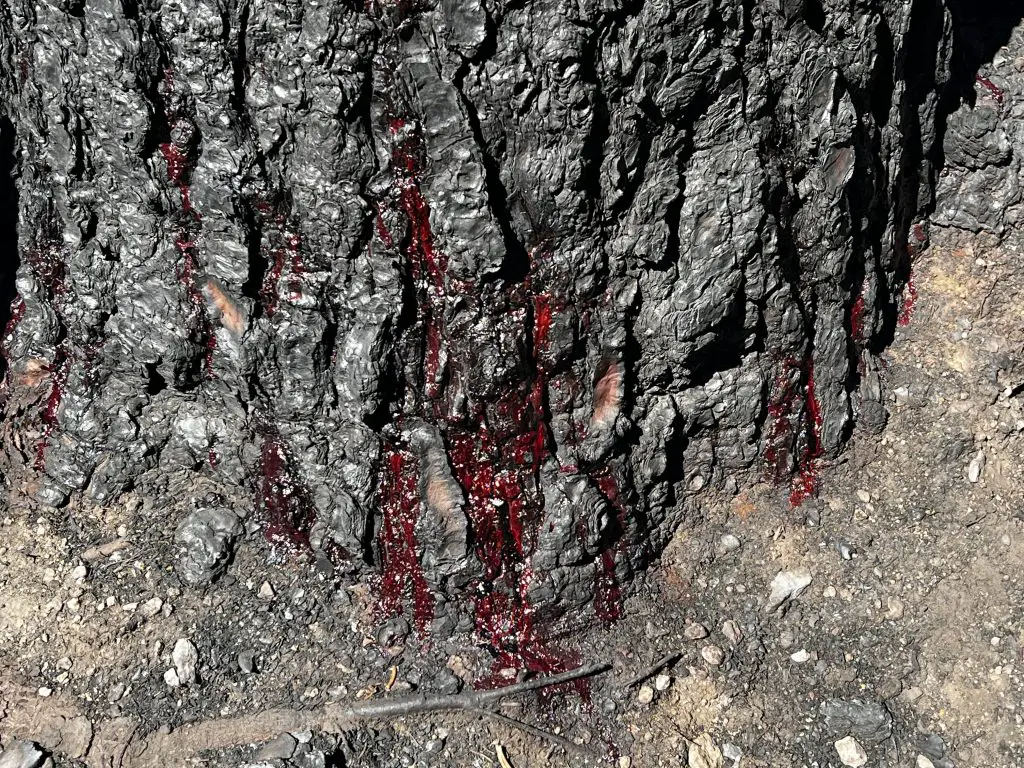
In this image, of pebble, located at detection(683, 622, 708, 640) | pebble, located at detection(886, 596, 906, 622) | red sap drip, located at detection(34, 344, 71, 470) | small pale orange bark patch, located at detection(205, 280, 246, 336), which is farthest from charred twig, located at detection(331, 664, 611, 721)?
red sap drip, located at detection(34, 344, 71, 470)

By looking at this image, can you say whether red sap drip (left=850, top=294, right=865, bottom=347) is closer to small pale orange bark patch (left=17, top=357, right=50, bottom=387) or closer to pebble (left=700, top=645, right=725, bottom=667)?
pebble (left=700, top=645, right=725, bottom=667)

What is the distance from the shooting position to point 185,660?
602cm

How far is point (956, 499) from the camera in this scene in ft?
21.1

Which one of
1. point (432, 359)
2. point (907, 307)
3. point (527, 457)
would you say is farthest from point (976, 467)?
point (432, 359)

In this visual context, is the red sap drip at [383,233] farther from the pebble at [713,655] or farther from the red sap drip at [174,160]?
the pebble at [713,655]

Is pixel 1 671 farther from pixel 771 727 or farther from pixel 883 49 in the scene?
pixel 883 49

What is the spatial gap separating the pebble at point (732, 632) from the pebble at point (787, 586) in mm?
270

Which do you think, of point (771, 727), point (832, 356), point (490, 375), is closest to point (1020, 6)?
point (832, 356)

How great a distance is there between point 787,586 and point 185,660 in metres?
4.40

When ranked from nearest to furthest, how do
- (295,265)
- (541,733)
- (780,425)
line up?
(295,265), (541,733), (780,425)

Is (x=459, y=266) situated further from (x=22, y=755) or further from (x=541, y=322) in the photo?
(x=22, y=755)

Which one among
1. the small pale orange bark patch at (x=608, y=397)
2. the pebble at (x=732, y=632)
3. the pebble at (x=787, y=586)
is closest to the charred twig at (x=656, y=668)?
the pebble at (x=732, y=632)

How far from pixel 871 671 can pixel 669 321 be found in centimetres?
289

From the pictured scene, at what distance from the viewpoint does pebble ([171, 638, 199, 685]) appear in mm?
5996
